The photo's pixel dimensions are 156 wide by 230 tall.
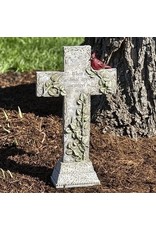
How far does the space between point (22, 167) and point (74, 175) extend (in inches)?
18.3

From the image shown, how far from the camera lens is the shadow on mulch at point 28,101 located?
6.76 meters

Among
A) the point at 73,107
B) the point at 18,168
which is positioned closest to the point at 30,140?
the point at 18,168

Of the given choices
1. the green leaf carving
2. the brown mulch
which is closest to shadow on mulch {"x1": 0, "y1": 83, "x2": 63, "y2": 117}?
the brown mulch

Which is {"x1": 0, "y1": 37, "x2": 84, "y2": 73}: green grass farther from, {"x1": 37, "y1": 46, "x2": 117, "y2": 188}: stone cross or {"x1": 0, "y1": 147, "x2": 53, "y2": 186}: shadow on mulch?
{"x1": 37, "y1": 46, "x2": 117, "y2": 188}: stone cross

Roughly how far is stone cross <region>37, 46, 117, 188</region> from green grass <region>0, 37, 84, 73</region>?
8.41 ft

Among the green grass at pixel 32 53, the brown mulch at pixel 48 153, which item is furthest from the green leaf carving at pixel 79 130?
the green grass at pixel 32 53

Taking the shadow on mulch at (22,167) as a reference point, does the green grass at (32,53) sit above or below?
above

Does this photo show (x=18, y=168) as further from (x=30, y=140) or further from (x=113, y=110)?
(x=113, y=110)

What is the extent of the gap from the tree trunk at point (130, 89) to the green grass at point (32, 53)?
1703 millimetres

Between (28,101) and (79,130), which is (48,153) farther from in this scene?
(28,101)

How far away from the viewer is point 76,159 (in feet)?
18.7

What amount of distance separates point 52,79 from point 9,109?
4.80 feet

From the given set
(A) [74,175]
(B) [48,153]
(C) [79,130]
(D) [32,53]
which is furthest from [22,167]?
(D) [32,53]

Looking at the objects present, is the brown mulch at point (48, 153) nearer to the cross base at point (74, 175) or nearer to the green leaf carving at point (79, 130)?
the cross base at point (74, 175)
